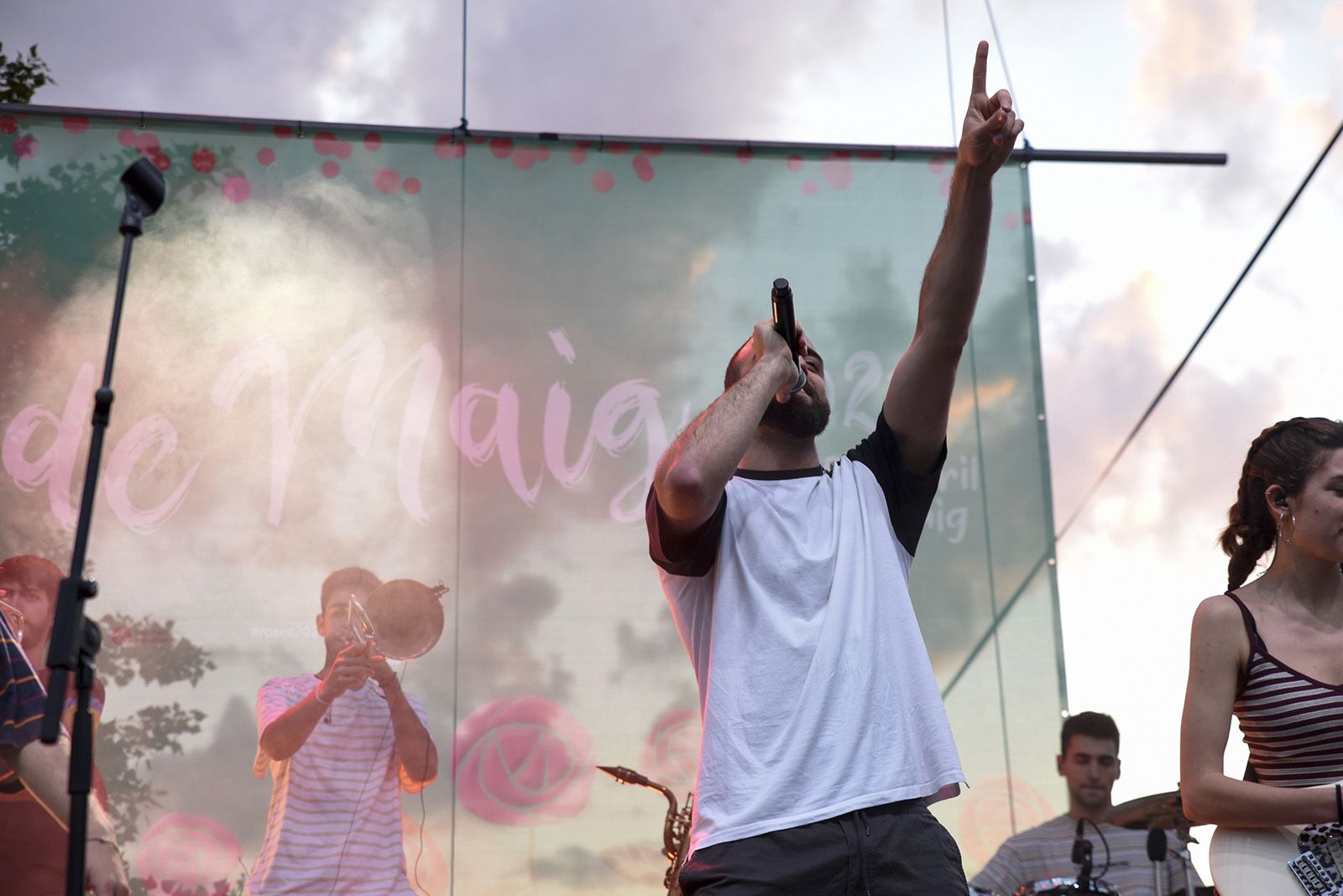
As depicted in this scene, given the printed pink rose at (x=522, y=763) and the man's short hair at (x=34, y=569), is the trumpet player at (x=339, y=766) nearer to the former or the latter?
the printed pink rose at (x=522, y=763)

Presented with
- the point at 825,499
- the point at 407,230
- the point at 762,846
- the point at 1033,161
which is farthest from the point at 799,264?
the point at 762,846

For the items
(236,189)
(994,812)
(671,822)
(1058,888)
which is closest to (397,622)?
(671,822)

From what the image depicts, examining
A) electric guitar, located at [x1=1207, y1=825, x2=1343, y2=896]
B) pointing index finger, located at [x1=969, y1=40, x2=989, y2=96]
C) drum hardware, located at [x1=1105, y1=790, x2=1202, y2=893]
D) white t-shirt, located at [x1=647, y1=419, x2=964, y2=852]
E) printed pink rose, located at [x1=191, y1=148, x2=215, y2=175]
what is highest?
printed pink rose, located at [x1=191, y1=148, x2=215, y2=175]

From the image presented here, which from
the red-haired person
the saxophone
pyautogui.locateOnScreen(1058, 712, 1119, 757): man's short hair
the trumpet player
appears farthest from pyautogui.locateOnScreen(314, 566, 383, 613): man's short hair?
pyautogui.locateOnScreen(1058, 712, 1119, 757): man's short hair

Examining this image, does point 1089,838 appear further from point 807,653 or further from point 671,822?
point 807,653

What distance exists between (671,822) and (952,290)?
8.13ft

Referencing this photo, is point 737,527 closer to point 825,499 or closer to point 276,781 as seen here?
point 825,499

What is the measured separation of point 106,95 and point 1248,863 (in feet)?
14.2

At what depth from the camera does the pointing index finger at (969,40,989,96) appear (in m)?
1.89

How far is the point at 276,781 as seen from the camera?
12.6ft

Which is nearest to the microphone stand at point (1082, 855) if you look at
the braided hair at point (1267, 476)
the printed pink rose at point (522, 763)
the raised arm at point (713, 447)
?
the printed pink rose at point (522, 763)

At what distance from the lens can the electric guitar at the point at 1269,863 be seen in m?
1.89

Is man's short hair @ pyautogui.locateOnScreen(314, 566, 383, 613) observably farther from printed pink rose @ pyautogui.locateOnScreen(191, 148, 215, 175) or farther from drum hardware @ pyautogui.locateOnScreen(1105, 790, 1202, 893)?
drum hardware @ pyautogui.locateOnScreen(1105, 790, 1202, 893)

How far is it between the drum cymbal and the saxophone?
1.37 meters
